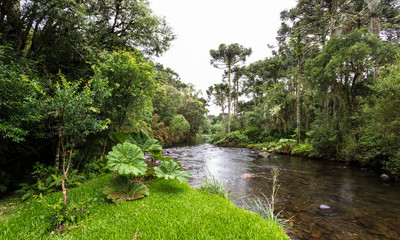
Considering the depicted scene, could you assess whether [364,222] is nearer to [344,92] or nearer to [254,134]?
[344,92]

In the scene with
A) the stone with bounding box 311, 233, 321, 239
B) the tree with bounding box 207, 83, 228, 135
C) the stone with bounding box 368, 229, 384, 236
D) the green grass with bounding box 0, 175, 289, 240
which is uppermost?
the tree with bounding box 207, 83, 228, 135

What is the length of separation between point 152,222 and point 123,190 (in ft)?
4.91

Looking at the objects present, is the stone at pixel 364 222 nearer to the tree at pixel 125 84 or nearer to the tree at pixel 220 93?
the tree at pixel 125 84

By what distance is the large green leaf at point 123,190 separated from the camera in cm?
347

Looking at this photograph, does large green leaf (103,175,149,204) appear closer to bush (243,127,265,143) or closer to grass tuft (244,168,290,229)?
grass tuft (244,168,290,229)

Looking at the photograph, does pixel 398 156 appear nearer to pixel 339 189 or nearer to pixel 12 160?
pixel 339 189

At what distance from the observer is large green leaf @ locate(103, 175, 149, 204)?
3467mm

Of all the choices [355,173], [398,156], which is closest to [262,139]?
[355,173]

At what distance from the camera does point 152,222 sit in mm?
2605

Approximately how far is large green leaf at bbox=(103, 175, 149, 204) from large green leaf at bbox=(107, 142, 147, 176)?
44 centimetres

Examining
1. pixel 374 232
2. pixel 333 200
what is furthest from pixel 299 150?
pixel 374 232

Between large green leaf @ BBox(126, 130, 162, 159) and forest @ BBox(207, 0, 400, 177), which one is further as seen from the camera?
forest @ BBox(207, 0, 400, 177)

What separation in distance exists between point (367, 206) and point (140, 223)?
6.46 m

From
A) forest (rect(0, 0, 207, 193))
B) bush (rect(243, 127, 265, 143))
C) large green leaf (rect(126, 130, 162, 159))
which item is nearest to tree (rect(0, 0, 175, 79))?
forest (rect(0, 0, 207, 193))
